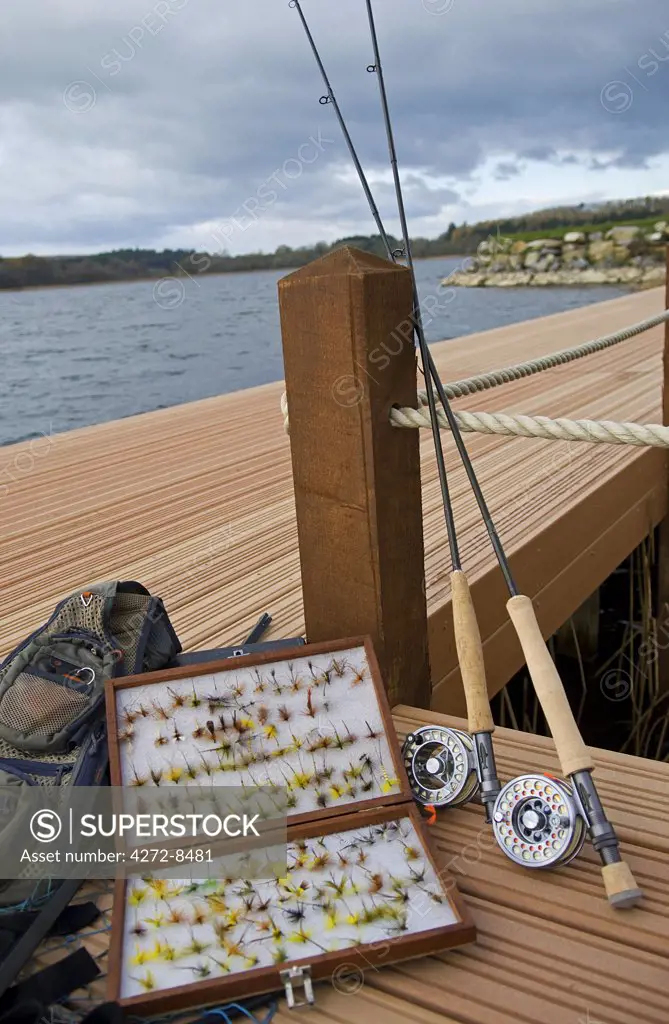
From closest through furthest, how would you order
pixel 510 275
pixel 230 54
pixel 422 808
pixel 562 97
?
1. pixel 422 808
2. pixel 230 54
3. pixel 562 97
4. pixel 510 275

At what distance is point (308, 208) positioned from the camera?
9234 millimetres

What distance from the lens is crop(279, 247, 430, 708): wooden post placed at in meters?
1.50

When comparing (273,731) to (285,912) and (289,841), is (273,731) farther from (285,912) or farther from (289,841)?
(285,912)

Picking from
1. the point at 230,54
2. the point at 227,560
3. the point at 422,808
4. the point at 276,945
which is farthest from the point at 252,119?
the point at 276,945

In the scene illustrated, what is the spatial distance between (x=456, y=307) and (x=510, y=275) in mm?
17324

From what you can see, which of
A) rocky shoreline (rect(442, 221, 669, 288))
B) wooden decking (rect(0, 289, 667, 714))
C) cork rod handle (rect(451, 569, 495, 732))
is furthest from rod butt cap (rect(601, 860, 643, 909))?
rocky shoreline (rect(442, 221, 669, 288))

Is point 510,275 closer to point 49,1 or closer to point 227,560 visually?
point 49,1

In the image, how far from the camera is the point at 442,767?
4.81 ft

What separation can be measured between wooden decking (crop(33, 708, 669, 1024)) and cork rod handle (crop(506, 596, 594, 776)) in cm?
20

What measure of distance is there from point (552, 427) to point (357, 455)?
0.36 metres

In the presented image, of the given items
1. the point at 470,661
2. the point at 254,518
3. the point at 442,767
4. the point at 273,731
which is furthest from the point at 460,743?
the point at 254,518

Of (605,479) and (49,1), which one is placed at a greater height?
(49,1)

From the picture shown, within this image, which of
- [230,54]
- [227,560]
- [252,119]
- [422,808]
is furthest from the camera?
[252,119]

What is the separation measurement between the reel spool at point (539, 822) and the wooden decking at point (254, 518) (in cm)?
77
